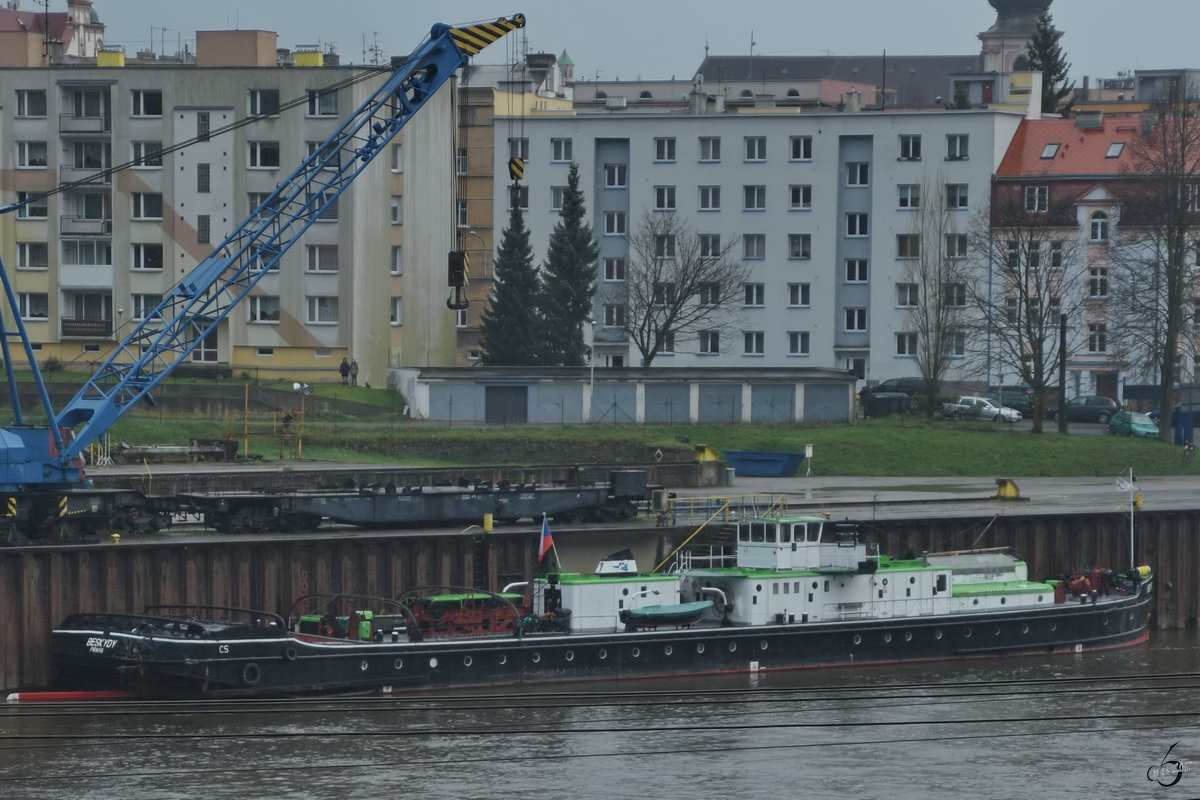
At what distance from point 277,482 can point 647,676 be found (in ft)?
48.1

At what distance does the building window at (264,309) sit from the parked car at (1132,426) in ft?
115

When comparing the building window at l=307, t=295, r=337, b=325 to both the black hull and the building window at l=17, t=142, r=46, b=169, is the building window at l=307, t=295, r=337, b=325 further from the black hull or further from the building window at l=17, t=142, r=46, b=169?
the black hull

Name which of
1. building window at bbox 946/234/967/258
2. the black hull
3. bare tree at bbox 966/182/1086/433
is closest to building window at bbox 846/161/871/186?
building window at bbox 946/234/967/258

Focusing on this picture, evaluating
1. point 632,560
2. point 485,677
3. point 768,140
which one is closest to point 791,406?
point 768,140

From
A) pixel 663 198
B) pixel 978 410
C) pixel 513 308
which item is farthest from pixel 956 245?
pixel 513 308

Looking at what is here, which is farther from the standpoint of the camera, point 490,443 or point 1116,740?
point 490,443

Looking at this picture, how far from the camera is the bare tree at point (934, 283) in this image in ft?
268

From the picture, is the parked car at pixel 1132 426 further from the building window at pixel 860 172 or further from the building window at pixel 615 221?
the building window at pixel 615 221

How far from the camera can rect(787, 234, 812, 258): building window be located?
302 ft

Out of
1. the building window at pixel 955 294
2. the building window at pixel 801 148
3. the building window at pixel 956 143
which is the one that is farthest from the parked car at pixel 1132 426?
the building window at pixel 801 148

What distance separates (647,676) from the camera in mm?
41344

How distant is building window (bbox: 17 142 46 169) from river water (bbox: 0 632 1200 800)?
5106 centimetres

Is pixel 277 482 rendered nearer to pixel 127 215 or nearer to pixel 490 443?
pixel 490 443

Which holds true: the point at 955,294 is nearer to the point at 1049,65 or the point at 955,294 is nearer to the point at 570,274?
the point at 570,274
